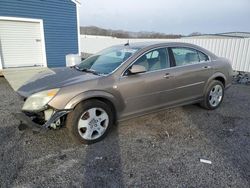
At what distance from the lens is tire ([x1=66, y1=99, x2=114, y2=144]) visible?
3211 millimetres

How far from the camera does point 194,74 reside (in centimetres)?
444

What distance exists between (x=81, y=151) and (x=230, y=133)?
8.98 ft

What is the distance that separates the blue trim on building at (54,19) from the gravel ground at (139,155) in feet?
22.4

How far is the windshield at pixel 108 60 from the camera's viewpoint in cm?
373

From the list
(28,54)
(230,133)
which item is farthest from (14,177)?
(28,54)

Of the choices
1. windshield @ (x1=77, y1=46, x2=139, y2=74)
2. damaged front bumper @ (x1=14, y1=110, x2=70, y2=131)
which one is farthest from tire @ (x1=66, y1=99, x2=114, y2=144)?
windshield @ (x1=77, y1=46, x2=139, y2=74)

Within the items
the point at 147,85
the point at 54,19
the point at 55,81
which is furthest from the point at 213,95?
the point at 54,19

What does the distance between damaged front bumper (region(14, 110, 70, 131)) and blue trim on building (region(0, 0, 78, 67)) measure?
8.07 metres

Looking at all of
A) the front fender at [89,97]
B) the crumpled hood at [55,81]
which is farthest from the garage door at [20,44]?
the front fender at [89,97]

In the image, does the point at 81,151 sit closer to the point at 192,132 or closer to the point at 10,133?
the point at 10,133

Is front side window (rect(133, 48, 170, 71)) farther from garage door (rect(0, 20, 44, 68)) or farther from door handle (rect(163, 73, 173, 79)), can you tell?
garage door (rect(0, 20, 44, 68))

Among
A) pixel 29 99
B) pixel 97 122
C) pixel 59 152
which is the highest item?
pixel 29 99

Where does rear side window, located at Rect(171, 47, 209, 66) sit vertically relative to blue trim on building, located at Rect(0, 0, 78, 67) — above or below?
below

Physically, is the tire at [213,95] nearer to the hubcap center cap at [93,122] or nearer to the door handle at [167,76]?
the door handle at [167,76]
